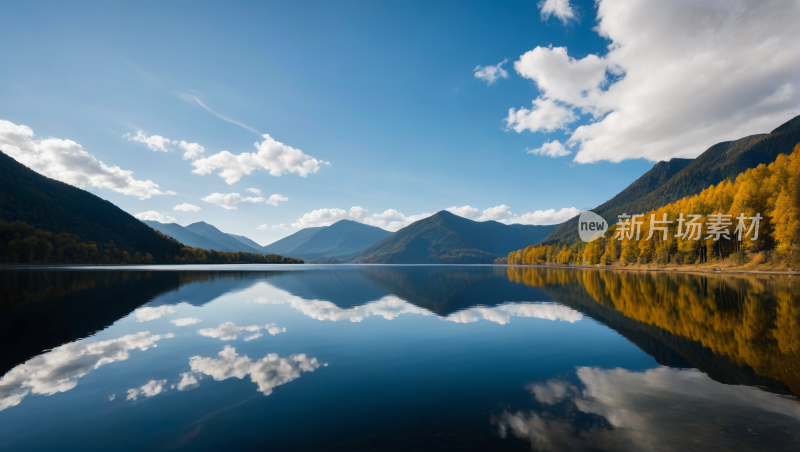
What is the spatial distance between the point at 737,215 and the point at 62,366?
107184mm

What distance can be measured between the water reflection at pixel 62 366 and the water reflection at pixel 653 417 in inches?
607

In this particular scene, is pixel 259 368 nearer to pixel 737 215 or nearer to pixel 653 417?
pixel 653 417

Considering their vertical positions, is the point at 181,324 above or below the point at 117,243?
below

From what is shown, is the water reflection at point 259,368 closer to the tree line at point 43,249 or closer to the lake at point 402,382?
the lake at point 402,382

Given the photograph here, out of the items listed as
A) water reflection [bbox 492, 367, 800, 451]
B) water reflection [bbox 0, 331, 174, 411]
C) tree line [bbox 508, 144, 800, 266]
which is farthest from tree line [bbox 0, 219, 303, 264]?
tree line [bbox 508, 144, 800, 266]

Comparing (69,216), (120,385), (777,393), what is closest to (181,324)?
(120,385)

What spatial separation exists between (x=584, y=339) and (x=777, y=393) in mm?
8332

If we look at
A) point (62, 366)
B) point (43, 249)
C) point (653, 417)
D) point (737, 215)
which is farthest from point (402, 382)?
point (43, 249)

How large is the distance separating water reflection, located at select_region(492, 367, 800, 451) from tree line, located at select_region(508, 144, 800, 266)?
7408cm

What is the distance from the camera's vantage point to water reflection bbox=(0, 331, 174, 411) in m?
10.7

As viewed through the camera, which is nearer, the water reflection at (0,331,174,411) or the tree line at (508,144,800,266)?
the water reflection at (0,331,174,411)

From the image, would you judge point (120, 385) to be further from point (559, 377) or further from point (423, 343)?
point (559, 377)

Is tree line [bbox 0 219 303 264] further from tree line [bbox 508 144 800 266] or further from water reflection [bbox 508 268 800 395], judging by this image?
tree line [bbox 508 144 800 266]

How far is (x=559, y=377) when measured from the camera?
12203 millimetres
